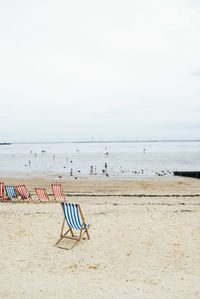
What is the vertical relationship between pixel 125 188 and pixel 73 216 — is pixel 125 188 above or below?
below

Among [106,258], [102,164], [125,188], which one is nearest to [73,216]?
[106,258]

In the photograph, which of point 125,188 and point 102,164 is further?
point 102,164

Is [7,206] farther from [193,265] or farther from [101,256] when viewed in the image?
[193,265]

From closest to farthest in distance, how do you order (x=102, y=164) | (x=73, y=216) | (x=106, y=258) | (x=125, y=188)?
(x=106, y=258)
(x=73, y=216)
(x=125, y=188)
(x=102, y=164)

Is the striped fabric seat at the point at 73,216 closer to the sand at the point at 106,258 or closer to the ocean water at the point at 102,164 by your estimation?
the sand at the point at 106,258

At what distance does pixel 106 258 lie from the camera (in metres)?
5.88

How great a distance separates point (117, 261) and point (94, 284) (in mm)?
1119

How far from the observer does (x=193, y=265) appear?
5484mm

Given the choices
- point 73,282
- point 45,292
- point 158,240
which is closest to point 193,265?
point 158,240

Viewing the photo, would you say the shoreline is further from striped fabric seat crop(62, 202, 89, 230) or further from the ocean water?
striped fabric seat crop(62, 202, 89, 230)

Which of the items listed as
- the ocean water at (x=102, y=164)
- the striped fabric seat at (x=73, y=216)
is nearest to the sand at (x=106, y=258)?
the striped fabric seat at (x=73, y=216)

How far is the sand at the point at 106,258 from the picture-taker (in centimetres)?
450

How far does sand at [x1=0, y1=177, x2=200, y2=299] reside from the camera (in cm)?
450

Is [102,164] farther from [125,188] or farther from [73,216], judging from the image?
[73,216]
